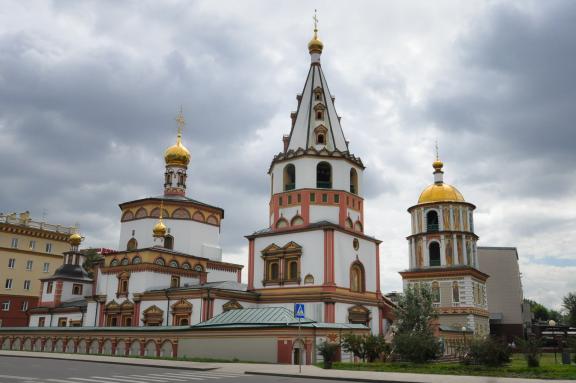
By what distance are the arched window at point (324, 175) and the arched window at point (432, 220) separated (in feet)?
51.4

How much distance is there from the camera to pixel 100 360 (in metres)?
26.7

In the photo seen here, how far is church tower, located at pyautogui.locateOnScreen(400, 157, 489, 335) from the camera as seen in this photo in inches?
1700

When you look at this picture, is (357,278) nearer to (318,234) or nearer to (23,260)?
(318,234)

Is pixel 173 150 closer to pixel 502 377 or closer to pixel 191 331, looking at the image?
pixel 191 331

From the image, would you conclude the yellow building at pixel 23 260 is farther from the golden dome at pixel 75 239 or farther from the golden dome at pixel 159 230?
the golden dome at pixel 159 230

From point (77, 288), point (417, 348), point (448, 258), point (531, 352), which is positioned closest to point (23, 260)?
point (77, 288)

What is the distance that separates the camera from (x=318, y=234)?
32.9m

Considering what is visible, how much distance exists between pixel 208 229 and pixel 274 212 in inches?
401

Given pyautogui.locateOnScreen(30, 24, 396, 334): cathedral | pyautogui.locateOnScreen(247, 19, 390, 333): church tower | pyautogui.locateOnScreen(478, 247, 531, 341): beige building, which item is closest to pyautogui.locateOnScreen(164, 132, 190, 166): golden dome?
pyautogui.locateOnScreen(30, 24, 396, 334): cathedral

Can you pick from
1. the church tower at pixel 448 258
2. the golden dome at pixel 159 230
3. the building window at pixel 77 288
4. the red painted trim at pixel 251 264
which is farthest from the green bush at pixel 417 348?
the building window at pixel 77 288

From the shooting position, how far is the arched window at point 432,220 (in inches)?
1849

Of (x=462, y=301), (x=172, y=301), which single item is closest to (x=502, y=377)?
(x=172, y=301)

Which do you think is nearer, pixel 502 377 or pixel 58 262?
pixel 502 377

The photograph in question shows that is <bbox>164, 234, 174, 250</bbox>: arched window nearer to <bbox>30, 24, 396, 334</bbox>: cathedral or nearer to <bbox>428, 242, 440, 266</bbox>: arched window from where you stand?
<bbox>30, 24, 396, 334</bbox>: cathedral
